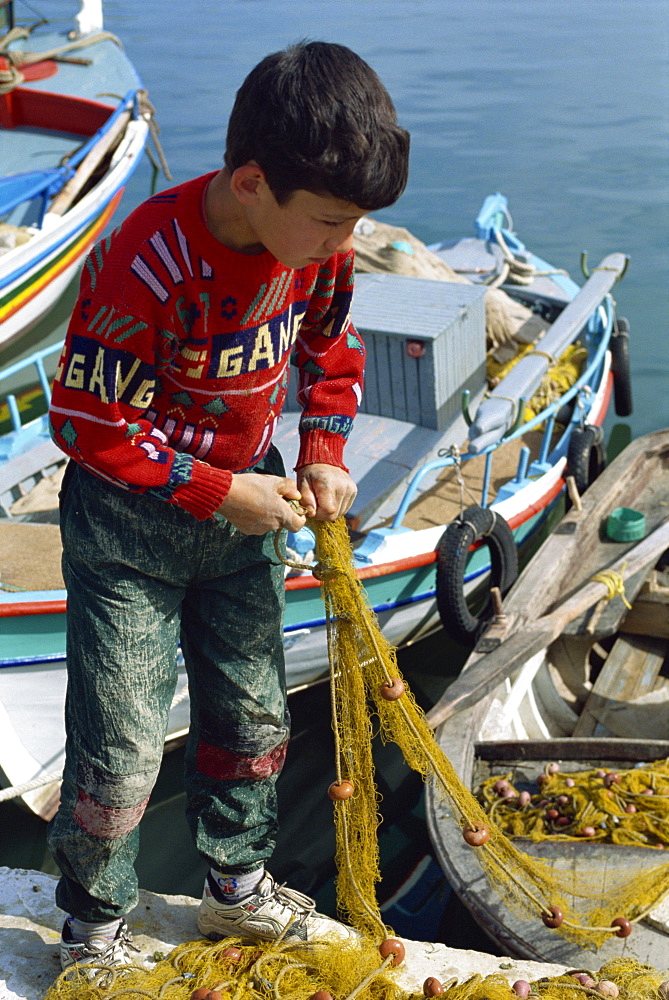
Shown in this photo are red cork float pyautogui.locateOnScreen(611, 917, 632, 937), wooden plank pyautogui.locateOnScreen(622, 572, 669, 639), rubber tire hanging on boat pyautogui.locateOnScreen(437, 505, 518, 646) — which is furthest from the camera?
wooden plank pyautogui.locateOnScreen(622, 572, 669, 639)

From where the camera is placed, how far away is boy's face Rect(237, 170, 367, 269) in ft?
6.32

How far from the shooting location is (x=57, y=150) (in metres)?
13.3

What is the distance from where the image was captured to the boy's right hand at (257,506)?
2.24 metres

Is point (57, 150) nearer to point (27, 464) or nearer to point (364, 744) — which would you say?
point (27, 464)

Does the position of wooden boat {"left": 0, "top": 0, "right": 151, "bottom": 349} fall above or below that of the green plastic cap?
above

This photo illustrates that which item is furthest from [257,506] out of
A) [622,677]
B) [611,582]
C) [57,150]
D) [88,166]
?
[57,150]

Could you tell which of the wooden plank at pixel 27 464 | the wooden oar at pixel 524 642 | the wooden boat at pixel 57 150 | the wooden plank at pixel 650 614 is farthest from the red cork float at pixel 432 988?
the wooden boat at pixel 57 150

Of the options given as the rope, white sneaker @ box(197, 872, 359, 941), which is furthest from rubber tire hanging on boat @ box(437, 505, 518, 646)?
the rope

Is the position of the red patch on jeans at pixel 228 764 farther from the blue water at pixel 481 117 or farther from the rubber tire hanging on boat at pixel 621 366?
the rubber tire hanging on boat at pixel 621 366

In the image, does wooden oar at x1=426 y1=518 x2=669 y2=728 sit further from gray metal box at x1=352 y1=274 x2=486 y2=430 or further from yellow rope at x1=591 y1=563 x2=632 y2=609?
gray metal box at x1=352 y1=274 x2=486 y2=430

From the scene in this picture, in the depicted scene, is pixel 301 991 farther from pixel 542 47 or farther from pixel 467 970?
pixel 542 47

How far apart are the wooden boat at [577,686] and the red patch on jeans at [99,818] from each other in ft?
5.85

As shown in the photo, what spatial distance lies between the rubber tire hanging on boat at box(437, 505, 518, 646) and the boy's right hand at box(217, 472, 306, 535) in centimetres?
335

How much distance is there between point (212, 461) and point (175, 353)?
30cm
